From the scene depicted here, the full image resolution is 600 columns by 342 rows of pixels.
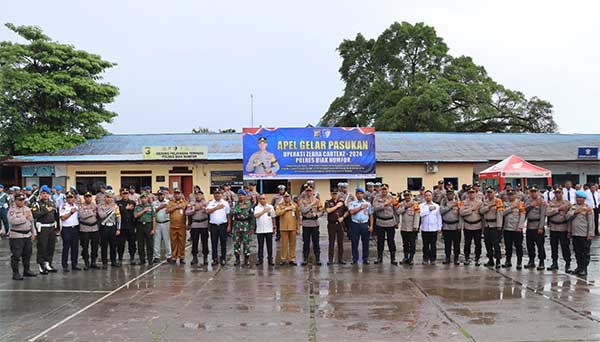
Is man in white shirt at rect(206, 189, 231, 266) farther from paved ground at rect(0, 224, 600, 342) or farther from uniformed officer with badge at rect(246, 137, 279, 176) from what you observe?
uniformed officer with badge at rect(246, 137, 279, 176)

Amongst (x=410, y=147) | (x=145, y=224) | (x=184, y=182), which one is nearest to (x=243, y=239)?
(x=145, y=224)

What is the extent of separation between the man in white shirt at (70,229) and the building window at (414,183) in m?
18.7

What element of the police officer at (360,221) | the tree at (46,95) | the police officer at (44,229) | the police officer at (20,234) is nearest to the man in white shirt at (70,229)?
the police officer at (44,229)

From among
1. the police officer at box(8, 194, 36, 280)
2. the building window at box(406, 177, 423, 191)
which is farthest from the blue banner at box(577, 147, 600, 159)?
the police officer at box(8, 194, 36, 280)

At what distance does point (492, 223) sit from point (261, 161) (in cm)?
1416

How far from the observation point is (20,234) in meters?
10.2

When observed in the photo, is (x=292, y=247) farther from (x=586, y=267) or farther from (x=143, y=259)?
(x=586, y=267)

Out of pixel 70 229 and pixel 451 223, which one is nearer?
pixel 70 229

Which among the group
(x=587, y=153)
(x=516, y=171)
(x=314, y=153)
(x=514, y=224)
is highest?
(x=314, y=153)

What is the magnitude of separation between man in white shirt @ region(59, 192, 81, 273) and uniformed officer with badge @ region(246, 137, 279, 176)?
12845 mm

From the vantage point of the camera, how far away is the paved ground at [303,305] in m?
6.45

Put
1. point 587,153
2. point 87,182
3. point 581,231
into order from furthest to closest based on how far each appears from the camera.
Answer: point 587,153 → point 87,182 → point 581,231

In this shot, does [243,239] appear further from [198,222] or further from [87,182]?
[87,182]

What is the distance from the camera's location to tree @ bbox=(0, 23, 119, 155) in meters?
26.6
